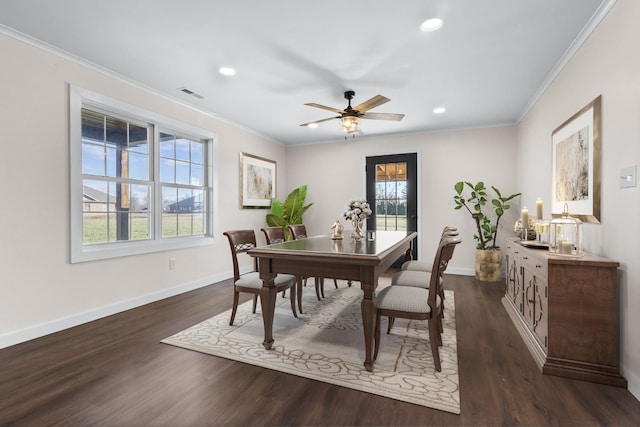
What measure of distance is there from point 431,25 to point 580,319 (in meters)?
2.38

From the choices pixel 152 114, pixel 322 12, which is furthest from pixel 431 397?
pixel 152 114

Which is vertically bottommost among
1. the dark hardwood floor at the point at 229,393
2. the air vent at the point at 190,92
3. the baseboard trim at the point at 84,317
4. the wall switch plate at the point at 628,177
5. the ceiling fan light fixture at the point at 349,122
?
the dark hardwood floor at the point at 229,393

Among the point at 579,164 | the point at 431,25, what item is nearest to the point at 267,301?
the point at 431,25

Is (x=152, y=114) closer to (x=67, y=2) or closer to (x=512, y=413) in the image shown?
(x=67, y=2)

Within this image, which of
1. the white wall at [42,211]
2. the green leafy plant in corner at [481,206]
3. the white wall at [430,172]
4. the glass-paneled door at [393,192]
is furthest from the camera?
the glass-paneled door at [393,192]

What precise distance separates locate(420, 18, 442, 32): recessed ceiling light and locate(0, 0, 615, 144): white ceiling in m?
0.06

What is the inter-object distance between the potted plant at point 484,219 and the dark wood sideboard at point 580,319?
2.66 metres

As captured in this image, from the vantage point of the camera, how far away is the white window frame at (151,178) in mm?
2924

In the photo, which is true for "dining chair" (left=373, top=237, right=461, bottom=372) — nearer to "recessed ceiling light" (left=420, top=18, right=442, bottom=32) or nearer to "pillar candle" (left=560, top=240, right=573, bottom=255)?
"pillar candle" (left=560, top=240, right=573, bottom=255)

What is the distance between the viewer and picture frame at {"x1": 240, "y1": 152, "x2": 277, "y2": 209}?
532 cm

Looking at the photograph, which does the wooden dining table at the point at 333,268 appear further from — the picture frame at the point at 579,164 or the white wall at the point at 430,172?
the white wall at the point at 430,172

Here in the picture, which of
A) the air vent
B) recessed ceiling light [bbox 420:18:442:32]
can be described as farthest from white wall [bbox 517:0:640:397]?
the air vent

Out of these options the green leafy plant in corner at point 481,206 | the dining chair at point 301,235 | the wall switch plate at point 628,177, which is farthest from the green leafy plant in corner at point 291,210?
the wall switch plate at point 628,177

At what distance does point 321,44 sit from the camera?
266 centimetres
